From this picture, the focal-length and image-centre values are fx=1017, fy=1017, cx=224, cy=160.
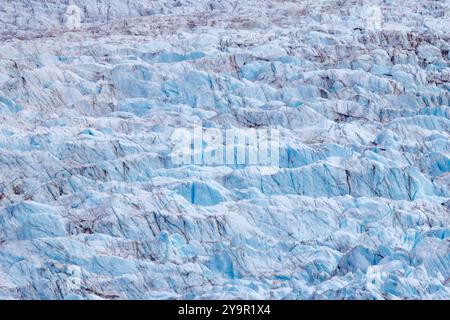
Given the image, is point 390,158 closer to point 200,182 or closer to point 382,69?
point 200,182

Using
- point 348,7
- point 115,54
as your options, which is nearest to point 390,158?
point 115,54

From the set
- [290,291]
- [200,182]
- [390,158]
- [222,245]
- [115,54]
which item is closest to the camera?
[290,291]

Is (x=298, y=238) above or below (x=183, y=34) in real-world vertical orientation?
below

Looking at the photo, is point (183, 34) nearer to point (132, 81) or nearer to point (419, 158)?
point (132, 81)

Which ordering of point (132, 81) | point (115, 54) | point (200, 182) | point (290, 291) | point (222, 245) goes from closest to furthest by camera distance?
point (290, 291), point (222, 245), point (200, 182), point (132, 81), point (115, 54)

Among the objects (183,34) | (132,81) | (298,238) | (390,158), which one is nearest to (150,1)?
(183,34)

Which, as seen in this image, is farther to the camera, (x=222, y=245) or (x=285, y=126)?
(x=285, y=126)
